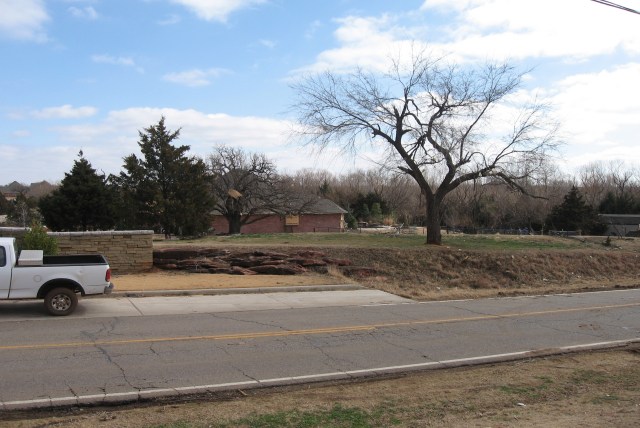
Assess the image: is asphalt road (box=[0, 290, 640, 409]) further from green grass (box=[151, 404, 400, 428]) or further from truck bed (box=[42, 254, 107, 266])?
green grass (box=[151, 404, 400, 428])

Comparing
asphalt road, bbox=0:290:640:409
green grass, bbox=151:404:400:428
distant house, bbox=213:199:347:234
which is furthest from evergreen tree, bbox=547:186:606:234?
green grass, bbox=151:404:400:428

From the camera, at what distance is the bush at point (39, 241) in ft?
53.3

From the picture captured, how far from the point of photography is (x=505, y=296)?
1812cm

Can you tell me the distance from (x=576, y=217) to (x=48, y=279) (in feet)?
199

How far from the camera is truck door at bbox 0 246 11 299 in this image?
11.2 metres

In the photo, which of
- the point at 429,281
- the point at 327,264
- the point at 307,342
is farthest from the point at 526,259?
the point at 307,342

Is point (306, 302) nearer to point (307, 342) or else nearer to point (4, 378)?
point (307, 342)

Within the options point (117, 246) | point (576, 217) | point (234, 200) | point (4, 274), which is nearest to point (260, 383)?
point (4, 274)

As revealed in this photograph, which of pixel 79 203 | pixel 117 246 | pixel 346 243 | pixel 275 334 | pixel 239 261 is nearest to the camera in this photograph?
pixel 275 334

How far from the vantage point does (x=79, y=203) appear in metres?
32.4

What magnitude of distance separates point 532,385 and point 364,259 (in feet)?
50.3

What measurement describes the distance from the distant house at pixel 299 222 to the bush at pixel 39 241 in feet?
135

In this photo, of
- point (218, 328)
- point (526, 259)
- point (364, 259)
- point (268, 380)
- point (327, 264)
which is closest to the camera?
point (268, 380)

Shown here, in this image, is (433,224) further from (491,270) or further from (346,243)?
(346,243)
